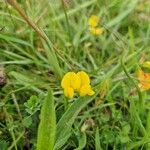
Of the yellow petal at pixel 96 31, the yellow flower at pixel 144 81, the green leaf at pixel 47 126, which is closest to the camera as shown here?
the green leaf at pixel 47 126

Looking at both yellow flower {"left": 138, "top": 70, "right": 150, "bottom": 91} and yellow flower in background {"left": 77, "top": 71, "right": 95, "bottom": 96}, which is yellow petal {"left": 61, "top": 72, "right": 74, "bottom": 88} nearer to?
yellow flower in background {"left": 77, "top": 71, "right": 95, "bottom": 96}

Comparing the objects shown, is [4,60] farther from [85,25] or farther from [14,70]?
[85,25]

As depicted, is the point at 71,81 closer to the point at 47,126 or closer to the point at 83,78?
the point at 83,78

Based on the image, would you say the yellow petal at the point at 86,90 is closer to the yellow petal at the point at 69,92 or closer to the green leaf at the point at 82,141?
the yellow petal at the point at 69,92

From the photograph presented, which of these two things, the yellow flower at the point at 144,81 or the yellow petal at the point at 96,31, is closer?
the yellow flower at the point at 144,81

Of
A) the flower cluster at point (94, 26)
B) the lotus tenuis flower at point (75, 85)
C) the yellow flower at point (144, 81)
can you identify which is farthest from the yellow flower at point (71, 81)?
the flower cluster at point (94, 26)

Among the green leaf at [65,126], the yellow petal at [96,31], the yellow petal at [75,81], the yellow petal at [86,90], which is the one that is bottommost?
the green leaf at [65,126]

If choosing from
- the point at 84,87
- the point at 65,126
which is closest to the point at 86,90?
the point at 84,87
